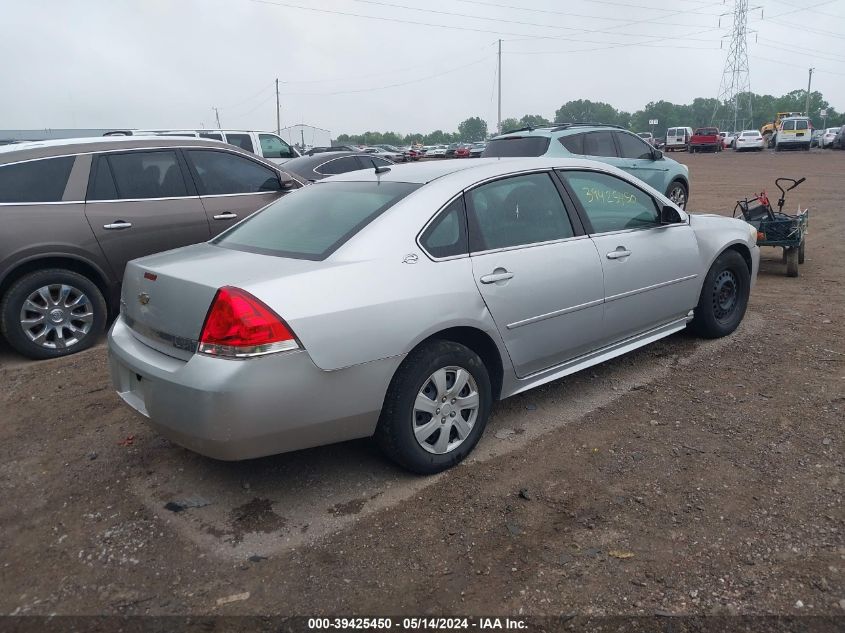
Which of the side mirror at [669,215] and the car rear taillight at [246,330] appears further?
the side mirror at [669,215]

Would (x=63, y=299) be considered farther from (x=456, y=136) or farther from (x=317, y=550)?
(x=456, y=136)

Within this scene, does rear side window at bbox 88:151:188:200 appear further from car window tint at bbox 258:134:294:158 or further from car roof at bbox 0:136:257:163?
car window tint at bbox 258:134:294:158

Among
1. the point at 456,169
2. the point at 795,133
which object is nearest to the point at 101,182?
the point at 456,169

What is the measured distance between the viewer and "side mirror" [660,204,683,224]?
15.8ft

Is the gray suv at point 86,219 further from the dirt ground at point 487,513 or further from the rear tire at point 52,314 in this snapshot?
the dirt ground at point 487,513

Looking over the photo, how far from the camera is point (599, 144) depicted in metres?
10.7

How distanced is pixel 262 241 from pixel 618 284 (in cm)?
221

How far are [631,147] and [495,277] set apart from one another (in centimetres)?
851

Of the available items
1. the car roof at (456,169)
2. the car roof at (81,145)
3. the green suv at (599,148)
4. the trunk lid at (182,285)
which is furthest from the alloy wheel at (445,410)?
the green suv at (599,148)

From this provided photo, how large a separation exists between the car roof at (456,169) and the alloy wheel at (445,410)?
43.5 inches

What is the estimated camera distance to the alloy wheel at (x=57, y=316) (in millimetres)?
5367

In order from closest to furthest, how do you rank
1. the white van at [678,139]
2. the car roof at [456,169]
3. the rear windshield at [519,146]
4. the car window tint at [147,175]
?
the car roof at [456,169]
the car window tint at [147,175]
the rear windshield at [519,146]
the white van at [678,139]

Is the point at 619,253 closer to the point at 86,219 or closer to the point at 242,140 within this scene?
the point at 86,219

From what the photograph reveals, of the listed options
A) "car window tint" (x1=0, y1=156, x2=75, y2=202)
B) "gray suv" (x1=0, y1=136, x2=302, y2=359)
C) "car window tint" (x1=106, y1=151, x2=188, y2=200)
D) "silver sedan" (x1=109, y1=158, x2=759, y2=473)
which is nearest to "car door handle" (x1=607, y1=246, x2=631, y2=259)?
"silver sedan" (x1=109, y1=158, x2=759, y2=473)
